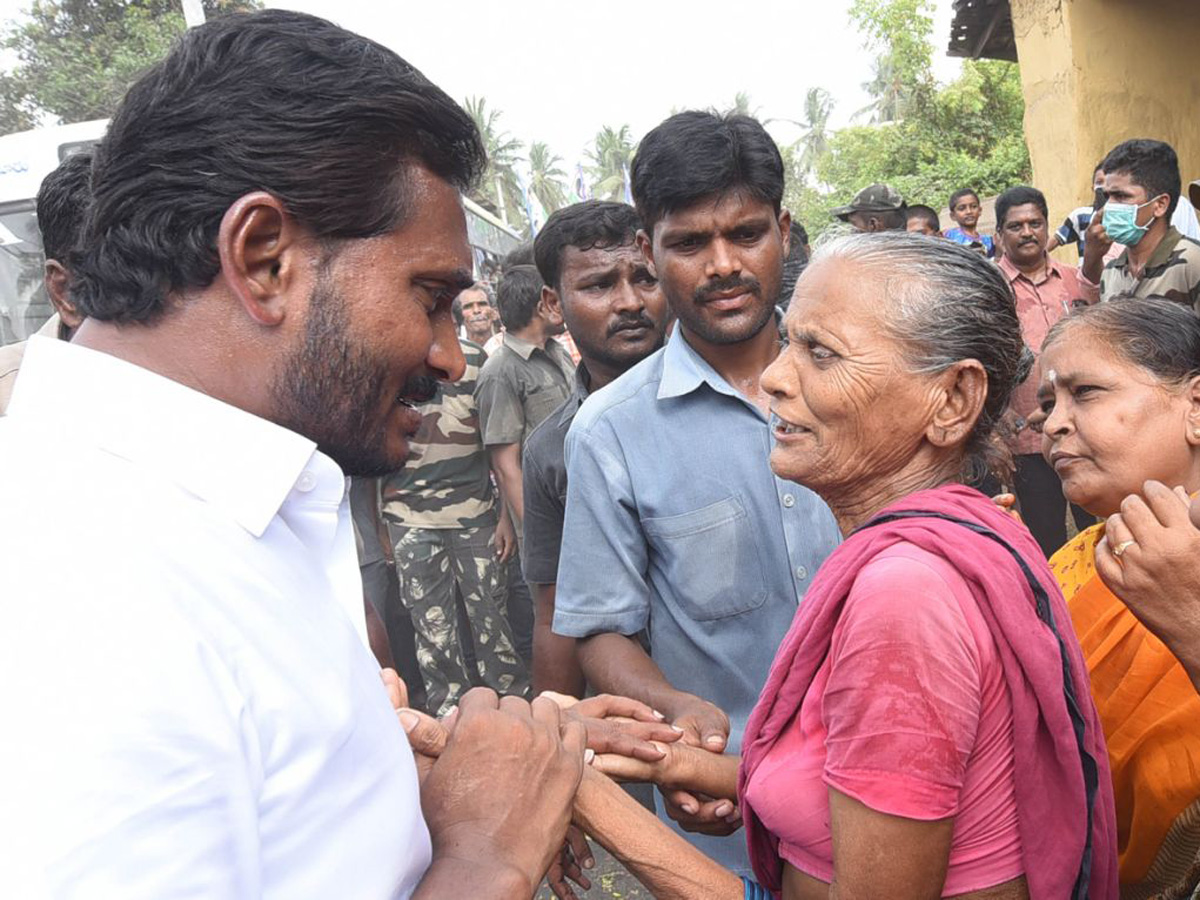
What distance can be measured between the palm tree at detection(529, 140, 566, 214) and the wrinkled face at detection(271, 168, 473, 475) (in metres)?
70.9

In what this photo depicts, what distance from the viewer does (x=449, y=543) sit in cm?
552

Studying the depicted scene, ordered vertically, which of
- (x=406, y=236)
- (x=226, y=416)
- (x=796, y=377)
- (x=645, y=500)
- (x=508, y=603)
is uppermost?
(x=406, y=236)

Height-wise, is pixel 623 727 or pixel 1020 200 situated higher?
pixel 1020 200

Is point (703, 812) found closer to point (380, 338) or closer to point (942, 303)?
point (942, 303)

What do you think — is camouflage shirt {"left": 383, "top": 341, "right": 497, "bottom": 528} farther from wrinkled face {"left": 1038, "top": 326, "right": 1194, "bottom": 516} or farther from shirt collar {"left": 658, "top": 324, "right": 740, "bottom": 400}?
wrinkled face {"left": 1038, "top": 326, "right": 1194, "bottom": 516}

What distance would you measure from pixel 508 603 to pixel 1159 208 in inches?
166

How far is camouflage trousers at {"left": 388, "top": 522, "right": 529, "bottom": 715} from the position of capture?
5406mm

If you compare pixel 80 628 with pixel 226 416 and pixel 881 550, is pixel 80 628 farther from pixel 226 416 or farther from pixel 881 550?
pixel 881 550

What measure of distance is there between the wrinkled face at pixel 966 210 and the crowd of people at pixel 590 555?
28.0ft

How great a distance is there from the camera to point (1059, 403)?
229 cm

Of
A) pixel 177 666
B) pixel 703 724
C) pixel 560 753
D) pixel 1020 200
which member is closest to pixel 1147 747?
pixel 703 724

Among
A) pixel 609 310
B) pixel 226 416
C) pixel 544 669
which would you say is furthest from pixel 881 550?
pixel 609 310

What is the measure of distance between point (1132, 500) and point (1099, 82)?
765cm

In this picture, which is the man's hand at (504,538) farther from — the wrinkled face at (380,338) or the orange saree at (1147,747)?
the wrinkled face at (380,338)
